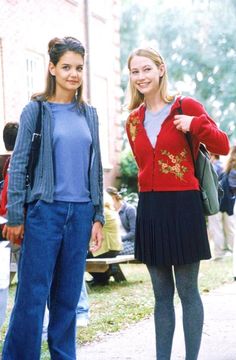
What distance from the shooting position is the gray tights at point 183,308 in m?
4.73

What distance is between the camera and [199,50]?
120 feet

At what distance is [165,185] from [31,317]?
1013 millimetres

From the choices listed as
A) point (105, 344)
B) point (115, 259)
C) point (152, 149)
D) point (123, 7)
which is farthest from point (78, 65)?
point (123, 7)

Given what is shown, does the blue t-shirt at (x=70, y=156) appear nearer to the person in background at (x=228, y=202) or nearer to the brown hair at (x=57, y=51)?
the brown hair at (x=57, y=51)

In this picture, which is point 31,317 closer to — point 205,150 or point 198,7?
point 205,150

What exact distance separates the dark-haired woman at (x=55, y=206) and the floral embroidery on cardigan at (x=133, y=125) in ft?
0.73

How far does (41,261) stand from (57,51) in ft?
3.78

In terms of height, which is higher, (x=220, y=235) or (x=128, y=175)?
(x=128, y=175)

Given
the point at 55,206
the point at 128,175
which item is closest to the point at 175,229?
the point at 55,206

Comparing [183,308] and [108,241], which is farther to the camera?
[108,241]

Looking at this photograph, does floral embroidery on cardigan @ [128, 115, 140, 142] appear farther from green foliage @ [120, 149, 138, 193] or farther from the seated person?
green foliage @ [120, 149, 138, 193]

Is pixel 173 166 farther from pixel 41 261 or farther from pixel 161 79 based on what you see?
pixel 41 261

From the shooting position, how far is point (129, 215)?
11.4 meters

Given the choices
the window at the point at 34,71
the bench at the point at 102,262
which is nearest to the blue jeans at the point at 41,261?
the bench at the point at 102,262
